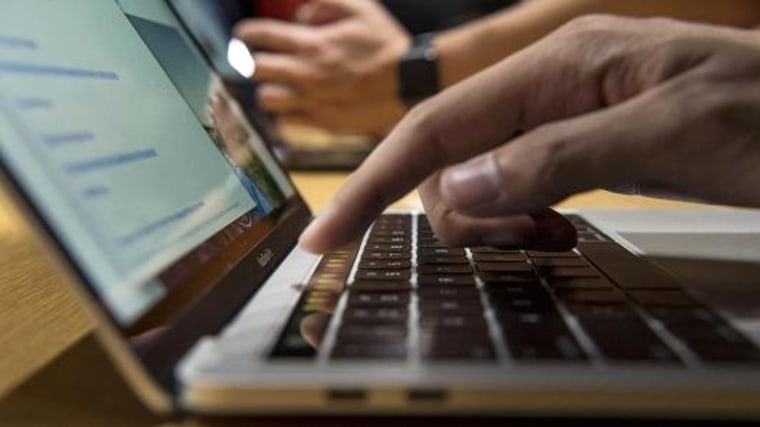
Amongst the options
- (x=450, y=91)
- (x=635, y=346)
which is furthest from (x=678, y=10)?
(x=635, y=346)

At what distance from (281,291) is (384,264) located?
92mm

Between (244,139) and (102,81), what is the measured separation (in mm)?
238

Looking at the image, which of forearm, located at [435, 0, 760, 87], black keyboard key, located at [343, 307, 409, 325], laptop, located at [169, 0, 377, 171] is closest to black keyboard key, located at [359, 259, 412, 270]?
black keyboard key, located at [343, 307, 409, 325]

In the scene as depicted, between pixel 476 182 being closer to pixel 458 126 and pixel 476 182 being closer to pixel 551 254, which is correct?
pixel 458 126

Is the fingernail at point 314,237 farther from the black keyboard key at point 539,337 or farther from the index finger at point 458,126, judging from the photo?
the black keyboard key at point 539,337

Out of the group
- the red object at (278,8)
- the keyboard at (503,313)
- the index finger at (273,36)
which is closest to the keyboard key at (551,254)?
the keyboard at (503,313)

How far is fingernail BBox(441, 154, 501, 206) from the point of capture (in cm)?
37

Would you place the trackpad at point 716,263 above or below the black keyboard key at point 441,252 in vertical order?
below

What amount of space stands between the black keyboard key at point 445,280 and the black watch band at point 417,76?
2.56 feet

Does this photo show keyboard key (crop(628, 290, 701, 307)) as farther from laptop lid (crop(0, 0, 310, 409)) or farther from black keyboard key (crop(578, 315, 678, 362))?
laptop lid (crop(0, 0, 310, 409))

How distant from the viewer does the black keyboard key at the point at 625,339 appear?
0.99 feet

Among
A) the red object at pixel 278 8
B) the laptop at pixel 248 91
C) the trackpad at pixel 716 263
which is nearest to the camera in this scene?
the trackpad at pixel 716 263

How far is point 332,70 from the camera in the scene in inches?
51.0

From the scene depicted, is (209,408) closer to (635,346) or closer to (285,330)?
(285,330)
